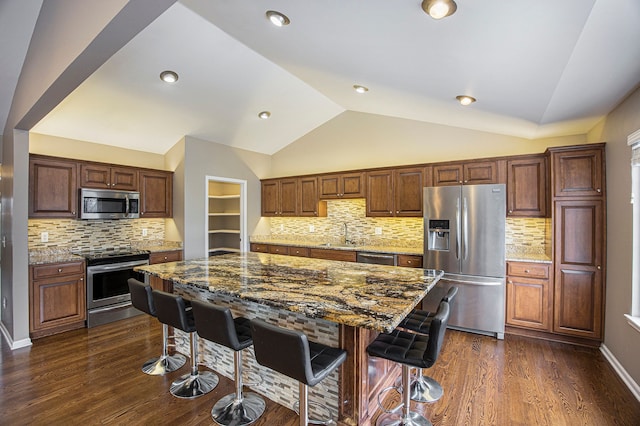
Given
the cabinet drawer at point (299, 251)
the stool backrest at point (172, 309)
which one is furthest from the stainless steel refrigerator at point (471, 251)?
the stool backrest at point (172, 309)

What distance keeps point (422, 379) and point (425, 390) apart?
0.10 metres

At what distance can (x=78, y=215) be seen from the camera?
3.92 meters

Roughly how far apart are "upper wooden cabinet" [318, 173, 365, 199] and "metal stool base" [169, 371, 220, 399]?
329 centimetres

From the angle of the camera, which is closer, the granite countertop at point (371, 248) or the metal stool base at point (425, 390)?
the metal stool base at point (425, 390)

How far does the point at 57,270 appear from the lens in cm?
354

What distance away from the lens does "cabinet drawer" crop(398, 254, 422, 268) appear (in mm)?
3998

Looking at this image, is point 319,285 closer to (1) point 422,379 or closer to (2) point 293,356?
(2) point 293,356

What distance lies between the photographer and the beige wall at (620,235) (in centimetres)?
250

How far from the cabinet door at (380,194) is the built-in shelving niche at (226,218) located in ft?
8.21

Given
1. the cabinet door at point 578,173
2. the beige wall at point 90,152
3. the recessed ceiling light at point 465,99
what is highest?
the recessed ceiling light at point 465,99

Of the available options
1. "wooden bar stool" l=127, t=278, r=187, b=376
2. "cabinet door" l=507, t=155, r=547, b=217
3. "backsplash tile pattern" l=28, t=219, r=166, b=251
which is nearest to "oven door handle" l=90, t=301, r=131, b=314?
"backsplash tile pattern" l=28, t=219, r=166, b=251

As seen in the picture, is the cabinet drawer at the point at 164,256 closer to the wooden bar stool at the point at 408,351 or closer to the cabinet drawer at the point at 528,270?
the wooden bar stool at the point at 408,351

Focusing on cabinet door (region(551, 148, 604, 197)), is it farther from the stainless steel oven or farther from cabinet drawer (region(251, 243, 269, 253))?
the stainless steel oven

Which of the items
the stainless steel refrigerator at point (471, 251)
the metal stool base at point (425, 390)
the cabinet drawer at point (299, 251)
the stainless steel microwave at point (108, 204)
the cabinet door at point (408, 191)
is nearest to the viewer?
the metal stool base at point (425, 390)
